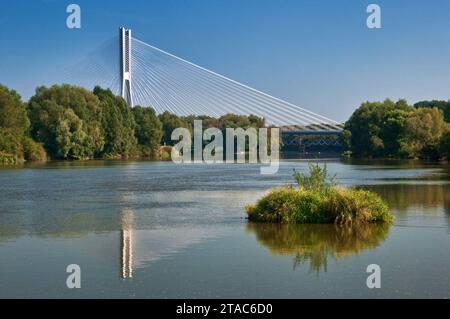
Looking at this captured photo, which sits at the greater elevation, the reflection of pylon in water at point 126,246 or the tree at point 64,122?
the tree at point 64,122

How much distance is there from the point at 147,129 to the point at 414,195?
81.7 m

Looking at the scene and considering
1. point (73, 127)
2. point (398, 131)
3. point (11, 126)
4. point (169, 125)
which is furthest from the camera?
point (169, 125)

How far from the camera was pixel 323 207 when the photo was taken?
19469mm

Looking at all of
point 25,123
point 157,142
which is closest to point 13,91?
point 25,123

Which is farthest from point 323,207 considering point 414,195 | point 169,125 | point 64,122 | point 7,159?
point 169,125

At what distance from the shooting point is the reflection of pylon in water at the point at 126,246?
13117 mm

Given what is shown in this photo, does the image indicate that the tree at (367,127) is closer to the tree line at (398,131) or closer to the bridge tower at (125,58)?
the tree line at (398,131)

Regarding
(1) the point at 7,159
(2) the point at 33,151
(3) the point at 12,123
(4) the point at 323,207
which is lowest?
(4) the point at 323,207

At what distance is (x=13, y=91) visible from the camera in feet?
243

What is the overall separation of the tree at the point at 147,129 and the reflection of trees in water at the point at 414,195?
76.0 meters

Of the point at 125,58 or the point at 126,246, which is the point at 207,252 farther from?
the point at 125,58

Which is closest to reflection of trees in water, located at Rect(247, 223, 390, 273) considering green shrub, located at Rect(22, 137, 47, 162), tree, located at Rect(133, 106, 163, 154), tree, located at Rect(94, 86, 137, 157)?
green shrub, located at Rect(22, 137, 47, 162)

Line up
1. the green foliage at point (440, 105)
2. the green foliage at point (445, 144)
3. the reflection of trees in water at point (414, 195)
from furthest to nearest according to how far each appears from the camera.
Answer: the green foliage at point (440, 105) → the green foliage at point (445, 144) → the reflection of trees in water at point (414, 195)

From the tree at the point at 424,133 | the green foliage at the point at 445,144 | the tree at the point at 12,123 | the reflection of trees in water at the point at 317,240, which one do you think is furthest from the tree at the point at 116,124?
the reflection of trees in water at the point at 317,240
